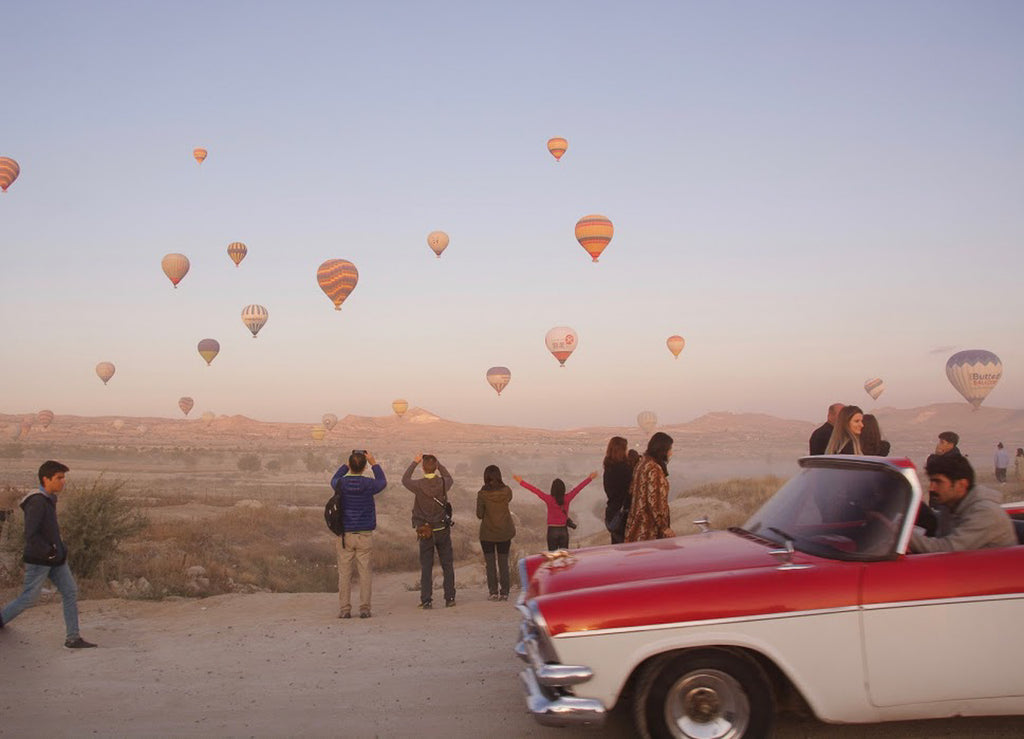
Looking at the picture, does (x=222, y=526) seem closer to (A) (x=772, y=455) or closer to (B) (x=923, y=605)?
(B) (x=923, y=605)

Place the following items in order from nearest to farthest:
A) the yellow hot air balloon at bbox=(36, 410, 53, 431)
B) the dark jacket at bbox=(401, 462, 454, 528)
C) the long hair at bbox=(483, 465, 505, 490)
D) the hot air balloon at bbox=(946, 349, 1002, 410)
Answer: the dark jacket at bbox=(401, 462, 454, 528)
the long hair at bbox=(483, 465, 505, 490)
the hot air balloon at bbox=(946, 349, 1002, 410)
the yellow hot air balloon at bbox=(36, 410, 53, 431)

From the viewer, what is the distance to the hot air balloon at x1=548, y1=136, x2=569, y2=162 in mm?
53250

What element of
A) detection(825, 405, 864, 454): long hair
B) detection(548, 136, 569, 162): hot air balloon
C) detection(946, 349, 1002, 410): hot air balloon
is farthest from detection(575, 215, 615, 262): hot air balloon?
detection(825, 405, 864, 454): long hair

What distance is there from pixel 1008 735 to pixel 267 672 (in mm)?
5605

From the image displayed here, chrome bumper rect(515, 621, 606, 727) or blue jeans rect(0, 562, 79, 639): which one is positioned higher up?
chrome bumper rect(515, 621, 606, 727)

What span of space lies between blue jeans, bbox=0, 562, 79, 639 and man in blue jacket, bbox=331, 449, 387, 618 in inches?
114

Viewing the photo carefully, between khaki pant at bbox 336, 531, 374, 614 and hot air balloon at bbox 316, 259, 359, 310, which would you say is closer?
khaki pant at bbox 336, 531, 374, 614

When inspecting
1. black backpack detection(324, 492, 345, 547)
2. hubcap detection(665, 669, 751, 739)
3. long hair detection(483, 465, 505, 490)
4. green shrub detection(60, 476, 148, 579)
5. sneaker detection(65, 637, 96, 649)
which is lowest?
sneaker detection(65, 637, 96, 649)

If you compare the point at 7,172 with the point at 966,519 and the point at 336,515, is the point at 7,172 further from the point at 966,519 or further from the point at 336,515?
the point at 966,519

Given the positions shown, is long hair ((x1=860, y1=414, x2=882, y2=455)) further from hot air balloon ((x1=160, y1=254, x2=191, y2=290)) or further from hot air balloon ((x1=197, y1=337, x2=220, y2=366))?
hot air balloon ((x1=197, y1=337, x2=220, y2=366))

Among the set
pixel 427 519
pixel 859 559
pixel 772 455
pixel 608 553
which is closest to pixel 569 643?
pixel 608 553

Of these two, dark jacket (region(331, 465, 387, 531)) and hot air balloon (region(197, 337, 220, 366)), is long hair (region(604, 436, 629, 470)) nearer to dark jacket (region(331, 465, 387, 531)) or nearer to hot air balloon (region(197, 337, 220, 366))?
dark jacket (region(331, 465, 387, 531))

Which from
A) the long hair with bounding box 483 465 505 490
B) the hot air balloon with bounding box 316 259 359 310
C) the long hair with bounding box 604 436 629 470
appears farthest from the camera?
the hot air balloon with bounding box 316 259 359 310

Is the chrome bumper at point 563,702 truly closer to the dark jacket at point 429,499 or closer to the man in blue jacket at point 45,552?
the man in blue jacket at point 45,552
